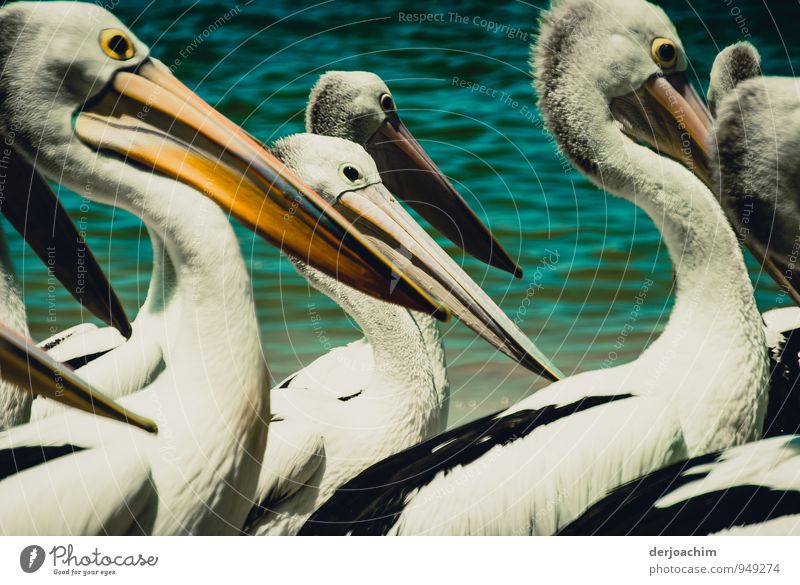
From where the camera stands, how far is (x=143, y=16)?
2.26 meters

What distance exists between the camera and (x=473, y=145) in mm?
2303

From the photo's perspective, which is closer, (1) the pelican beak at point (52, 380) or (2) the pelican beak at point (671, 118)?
(1) the pelican beak at point (52, 380)

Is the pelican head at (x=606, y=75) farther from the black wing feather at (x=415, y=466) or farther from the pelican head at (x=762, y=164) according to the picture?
the black wing feather at (x=415, y=466)

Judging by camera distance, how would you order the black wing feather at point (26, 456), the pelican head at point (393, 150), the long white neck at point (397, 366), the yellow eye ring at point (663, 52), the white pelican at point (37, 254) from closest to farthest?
the black wing feather at point (26, 456)
the white pelican at point (37, 254)
the long white neck at point (397, 366)
the yellow eye ring at point (663, 52)
the pelican head at point (393, 150)

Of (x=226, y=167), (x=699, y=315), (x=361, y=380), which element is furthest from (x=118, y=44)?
(x=699, y=315)

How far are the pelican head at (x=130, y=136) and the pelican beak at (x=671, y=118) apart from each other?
0.71 metres

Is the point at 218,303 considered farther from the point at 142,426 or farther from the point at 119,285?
the point at 119,285

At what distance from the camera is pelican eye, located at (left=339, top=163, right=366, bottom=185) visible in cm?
218

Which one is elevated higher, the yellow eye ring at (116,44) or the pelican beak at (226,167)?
the yellow eye ring at (116,44)

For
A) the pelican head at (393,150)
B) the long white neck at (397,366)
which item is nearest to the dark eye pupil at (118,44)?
the pelican head at (393,150)

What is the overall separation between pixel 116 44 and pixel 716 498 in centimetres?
150

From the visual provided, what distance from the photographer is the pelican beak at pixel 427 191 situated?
2.31 meters

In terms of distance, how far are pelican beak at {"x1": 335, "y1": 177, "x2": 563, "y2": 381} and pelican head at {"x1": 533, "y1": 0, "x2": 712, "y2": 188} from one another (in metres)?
0.39

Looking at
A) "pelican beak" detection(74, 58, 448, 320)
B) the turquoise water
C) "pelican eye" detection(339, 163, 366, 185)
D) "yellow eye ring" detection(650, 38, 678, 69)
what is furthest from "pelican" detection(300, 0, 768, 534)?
"pelican eye" detection(339, 163, 366, 185)
